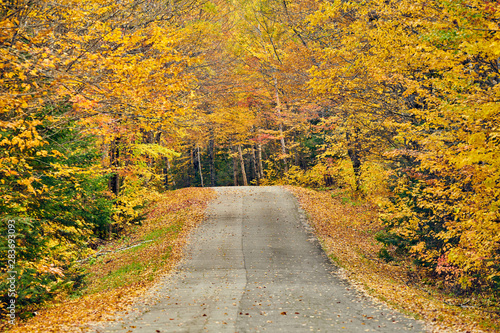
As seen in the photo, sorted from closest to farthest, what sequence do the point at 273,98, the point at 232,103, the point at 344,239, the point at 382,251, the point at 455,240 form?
the point at 455,240, the point at 382,251, the point at 344,239, the point at 273,98, the point at 232,103

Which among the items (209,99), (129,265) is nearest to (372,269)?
(129,265)

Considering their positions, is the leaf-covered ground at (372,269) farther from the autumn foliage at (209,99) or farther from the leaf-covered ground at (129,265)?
the leaf-covered ground at (129,265)

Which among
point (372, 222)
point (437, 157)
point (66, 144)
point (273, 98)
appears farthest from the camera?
point (273, 98)

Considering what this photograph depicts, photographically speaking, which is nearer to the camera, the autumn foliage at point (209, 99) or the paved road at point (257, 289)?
the autumn foliage at point (209, 99)

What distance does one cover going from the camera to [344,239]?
54.0ft

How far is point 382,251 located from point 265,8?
58.9 ft

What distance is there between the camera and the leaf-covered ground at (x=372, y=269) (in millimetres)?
7867

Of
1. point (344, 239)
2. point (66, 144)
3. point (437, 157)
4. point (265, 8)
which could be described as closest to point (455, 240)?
point (437, 157)

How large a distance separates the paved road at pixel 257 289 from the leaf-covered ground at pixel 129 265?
67 cm

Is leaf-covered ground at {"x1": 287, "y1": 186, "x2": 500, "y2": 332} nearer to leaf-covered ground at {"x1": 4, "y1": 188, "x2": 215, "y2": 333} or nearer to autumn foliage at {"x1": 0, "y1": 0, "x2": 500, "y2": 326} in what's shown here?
autumn foliage at {"x1": 0, "y1": 0, "x2": 500, "y2": 326}

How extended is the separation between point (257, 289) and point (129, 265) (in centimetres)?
586

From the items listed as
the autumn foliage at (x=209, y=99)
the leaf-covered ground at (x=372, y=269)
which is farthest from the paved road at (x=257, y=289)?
the autumn foliage at (x=209, y=99)

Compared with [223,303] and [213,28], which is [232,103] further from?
[223,303]

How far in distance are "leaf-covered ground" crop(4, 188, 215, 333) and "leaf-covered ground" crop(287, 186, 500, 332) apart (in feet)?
18.5
